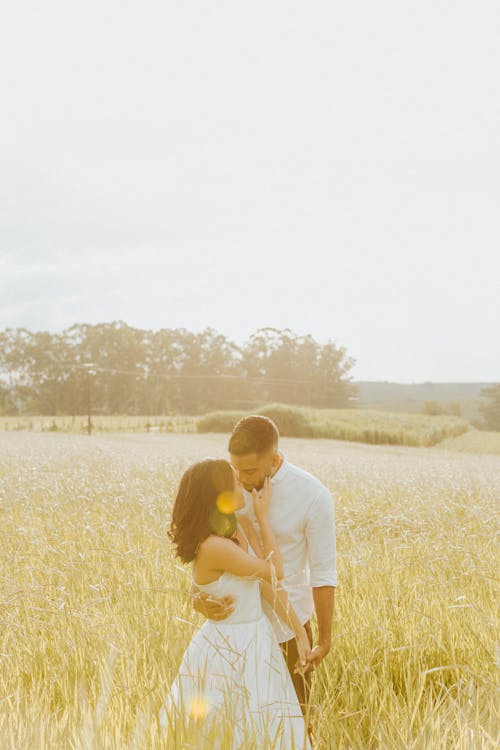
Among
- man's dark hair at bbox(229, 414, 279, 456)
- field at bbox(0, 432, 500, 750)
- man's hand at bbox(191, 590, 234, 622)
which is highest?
man's dark hair at bbox(229, 414, 279, 456)

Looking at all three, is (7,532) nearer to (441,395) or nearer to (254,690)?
(254,690)

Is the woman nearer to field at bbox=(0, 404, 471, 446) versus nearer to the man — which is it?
the man

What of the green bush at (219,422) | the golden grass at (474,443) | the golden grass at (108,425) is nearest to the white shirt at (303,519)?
the golden grass at (474,443)

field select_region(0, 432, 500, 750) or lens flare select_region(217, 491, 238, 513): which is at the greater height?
lens flare select_region(217, 491, 238, 513)

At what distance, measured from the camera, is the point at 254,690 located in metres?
2.73

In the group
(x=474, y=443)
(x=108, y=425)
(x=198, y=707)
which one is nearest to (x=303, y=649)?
(x=198, y=707)

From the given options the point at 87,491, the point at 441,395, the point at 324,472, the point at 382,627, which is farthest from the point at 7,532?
the point at 441,395

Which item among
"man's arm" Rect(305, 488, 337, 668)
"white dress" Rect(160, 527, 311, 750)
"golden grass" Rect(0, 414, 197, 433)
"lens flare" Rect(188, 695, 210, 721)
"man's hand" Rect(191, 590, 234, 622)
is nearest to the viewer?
"white dress" Rect(160, 527, 311, 750)

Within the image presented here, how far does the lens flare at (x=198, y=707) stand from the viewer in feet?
8.16

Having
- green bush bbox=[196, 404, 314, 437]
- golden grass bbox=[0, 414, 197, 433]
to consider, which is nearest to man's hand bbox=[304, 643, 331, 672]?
green bush bbox=[196, 404, 314, 437]

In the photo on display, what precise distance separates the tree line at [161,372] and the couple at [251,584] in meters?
75.4

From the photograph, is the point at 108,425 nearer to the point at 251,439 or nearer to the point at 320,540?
the point at 320,540

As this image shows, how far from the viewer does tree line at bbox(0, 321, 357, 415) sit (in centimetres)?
8325

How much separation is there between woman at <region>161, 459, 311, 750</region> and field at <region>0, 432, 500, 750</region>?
0.22 meters
